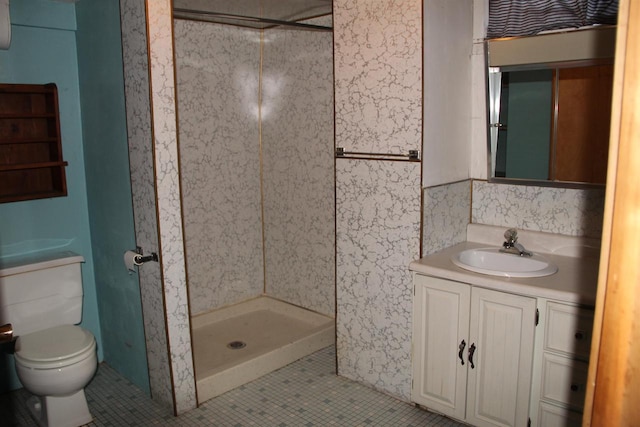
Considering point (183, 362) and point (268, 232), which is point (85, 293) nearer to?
point (183, 362)

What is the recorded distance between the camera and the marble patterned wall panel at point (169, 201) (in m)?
2.42

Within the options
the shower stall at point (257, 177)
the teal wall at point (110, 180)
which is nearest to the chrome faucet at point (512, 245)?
the shower stall at point (257, 177)

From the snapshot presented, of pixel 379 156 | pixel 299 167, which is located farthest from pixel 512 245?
pixel 299 167

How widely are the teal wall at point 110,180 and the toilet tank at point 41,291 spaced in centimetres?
20

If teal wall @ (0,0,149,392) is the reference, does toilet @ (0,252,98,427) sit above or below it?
below

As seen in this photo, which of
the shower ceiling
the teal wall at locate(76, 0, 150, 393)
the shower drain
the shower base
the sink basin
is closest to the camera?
the sink basin

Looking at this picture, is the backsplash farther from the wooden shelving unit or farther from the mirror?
the wooden shelving unit

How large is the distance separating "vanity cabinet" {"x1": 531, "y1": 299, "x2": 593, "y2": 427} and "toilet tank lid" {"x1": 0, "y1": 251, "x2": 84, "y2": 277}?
7.98ft

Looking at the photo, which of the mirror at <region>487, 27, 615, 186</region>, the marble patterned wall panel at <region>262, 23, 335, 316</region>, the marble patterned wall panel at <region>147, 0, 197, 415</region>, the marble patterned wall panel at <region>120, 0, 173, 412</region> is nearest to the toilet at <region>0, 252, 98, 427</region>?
the marble patterned wall panel at <region>120, 0, 173, 412</region>

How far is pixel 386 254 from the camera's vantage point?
2711mm

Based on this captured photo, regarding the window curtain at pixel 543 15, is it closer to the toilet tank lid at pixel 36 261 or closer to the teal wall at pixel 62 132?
the teal wall at pixel 62 132

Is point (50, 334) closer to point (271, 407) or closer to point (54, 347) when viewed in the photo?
point (54, 347)

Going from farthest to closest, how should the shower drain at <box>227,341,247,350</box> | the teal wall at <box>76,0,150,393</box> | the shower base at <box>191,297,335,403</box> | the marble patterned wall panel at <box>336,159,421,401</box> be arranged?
the shower drain at <box>227,341,247,350</box> → the shower base at <box>191,297,335,403</box> → the teal wall at <box>76,0,150,393</box> → the marble patterned wall panel at <box>336,159,421,401</box>

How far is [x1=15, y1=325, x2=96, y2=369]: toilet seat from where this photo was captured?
2.46m
